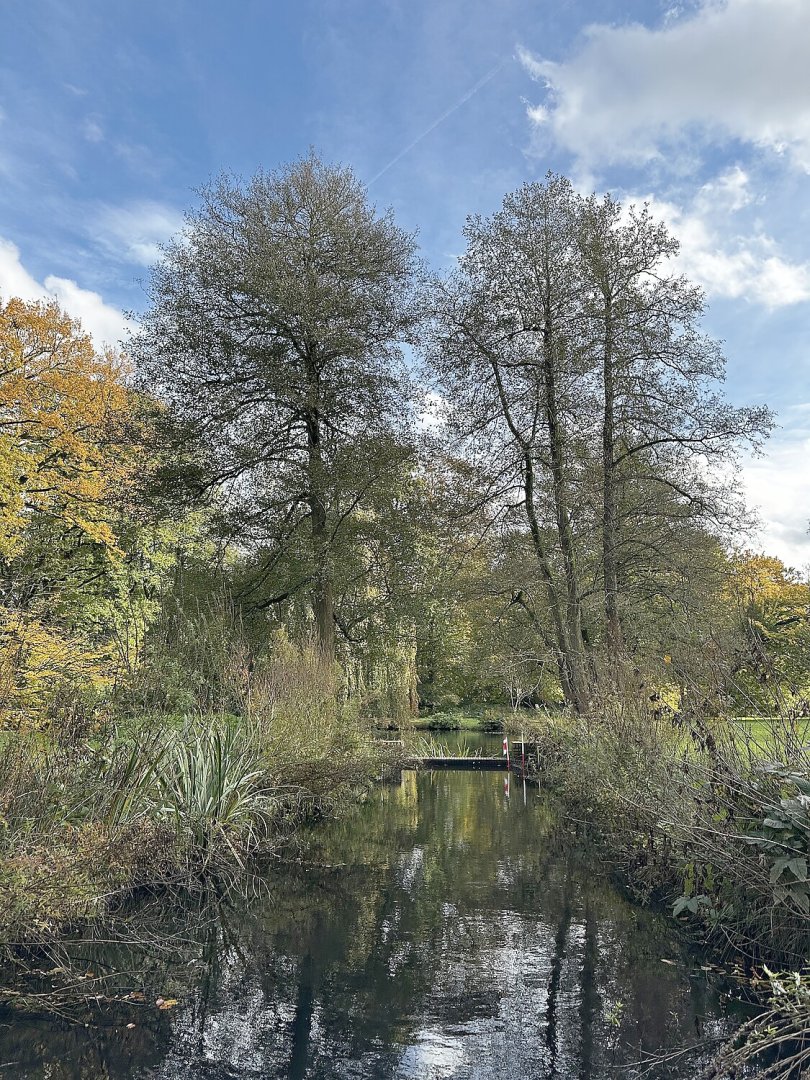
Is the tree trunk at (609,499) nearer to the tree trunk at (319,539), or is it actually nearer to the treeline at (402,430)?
the treeline at (402,430)

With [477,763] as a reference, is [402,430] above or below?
above

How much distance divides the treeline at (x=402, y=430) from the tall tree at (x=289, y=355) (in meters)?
0.07

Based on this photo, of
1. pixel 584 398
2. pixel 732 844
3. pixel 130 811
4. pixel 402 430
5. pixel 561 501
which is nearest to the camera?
pixel 732 844

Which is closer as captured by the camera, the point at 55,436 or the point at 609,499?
the point at 609,499

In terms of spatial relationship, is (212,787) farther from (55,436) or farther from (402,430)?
(55,436)

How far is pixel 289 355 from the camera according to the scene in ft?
57.5

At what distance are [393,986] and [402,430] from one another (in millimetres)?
14372

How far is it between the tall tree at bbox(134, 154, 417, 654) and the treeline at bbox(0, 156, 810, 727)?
66 millimetres

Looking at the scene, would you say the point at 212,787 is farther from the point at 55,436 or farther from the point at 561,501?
the point at 55,436

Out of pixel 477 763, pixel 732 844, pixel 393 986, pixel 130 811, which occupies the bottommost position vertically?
pixel 477 763

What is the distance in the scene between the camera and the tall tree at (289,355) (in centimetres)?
1664

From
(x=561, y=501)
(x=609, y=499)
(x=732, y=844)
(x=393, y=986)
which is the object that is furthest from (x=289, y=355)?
(x=732, y=844)

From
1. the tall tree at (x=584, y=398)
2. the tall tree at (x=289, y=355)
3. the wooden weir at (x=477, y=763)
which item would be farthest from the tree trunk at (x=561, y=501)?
the wooden weir at (x=477, y=763)

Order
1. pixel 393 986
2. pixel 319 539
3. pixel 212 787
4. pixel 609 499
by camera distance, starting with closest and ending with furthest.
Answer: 1. pixel 393 986
2. pixel 212 787
3. pixel 609 499
4. pixel 319 539
